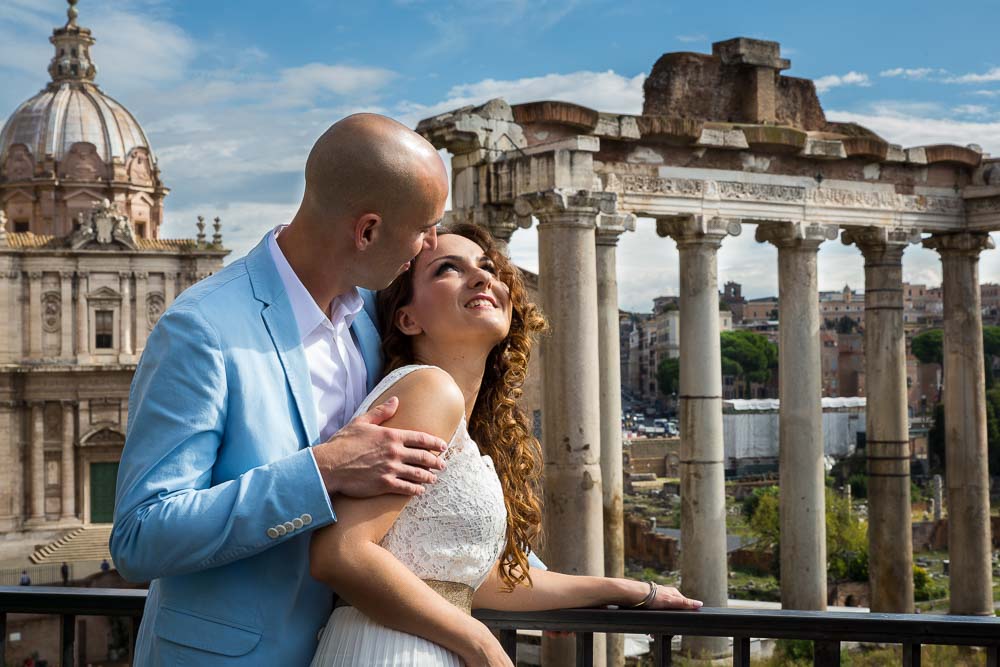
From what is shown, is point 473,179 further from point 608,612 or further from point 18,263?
point 18,263

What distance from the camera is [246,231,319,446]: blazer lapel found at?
265 cm

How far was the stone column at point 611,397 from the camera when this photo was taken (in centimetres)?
1184

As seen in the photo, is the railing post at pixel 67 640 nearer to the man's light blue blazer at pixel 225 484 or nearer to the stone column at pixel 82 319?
the man's light blue blazer at pixel 225 484

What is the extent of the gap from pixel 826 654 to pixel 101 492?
40.2 metres

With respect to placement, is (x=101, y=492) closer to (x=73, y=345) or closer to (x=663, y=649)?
(x=73, y=345)

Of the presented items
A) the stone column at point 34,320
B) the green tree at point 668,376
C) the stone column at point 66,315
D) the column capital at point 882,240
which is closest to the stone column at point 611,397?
the column capital at point 882,240

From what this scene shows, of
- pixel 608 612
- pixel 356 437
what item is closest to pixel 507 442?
pixel 608 612

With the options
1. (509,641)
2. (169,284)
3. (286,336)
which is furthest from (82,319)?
(286,336)

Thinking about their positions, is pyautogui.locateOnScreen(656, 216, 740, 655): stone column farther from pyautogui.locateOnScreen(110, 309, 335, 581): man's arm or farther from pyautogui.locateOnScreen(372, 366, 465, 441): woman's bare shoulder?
pyautogui.locateOnScreen(110, 309, 335, 581): man's arm

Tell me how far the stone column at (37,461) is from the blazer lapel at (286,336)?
39.6m

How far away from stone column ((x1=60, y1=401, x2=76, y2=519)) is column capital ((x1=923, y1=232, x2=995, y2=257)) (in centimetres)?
3249

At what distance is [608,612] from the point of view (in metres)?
3.16

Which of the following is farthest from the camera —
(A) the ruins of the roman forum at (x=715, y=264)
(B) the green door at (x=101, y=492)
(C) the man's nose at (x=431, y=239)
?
(B) the green door at (x=101, y=492)

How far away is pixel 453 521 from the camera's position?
8.87ft
